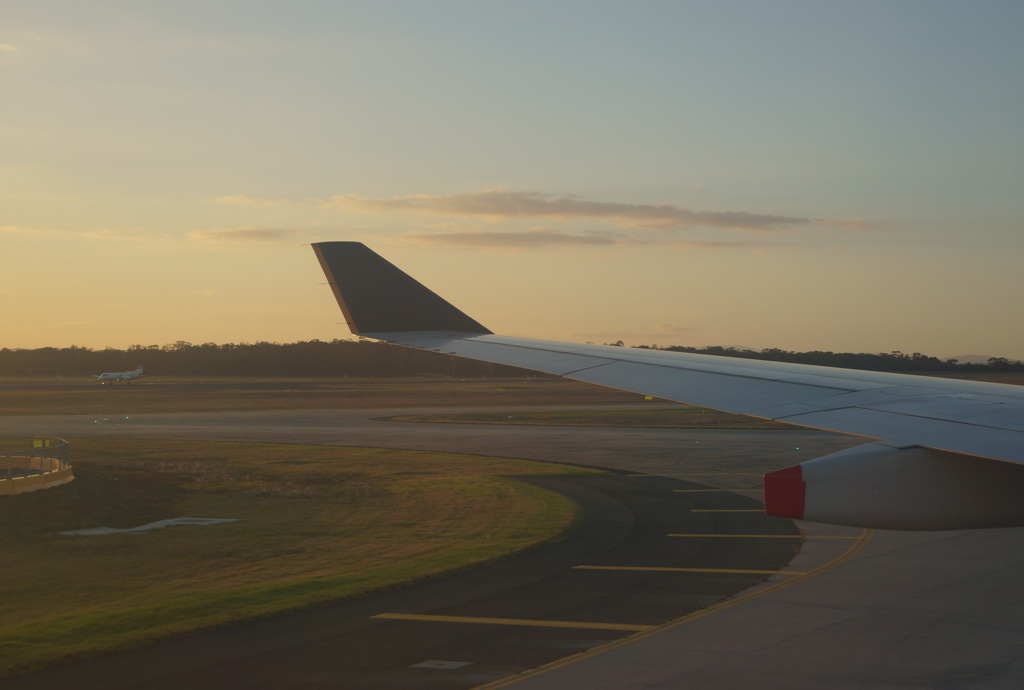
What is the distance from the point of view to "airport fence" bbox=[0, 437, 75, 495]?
22.8 meters

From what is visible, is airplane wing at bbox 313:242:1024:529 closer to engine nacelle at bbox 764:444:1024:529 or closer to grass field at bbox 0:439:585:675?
engine nacelle at bbox 764:444:1024:529

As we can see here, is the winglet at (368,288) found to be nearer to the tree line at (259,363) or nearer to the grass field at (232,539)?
the grass field at (232,539)

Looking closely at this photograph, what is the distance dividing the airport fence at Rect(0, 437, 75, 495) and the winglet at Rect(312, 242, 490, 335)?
14190mm

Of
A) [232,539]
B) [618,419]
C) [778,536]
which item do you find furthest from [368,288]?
[618,419]

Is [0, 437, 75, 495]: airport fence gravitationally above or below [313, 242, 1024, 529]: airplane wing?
below

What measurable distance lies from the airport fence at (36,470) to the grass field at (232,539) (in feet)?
1.66

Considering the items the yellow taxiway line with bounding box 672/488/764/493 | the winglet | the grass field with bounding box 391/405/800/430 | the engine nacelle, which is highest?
the winglet

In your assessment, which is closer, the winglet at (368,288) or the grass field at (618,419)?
the winglet at (368,288)

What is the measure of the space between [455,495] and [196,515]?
21.1 feet

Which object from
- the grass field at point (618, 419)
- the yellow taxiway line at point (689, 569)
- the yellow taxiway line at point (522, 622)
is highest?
the grass field at point (618, 419)

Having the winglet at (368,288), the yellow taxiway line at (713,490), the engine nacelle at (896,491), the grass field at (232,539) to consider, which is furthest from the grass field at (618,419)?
the engine nacelle at (896,491)

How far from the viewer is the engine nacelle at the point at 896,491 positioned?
623 centimetres

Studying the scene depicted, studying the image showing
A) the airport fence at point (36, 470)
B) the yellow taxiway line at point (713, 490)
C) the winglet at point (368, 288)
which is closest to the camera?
the winglet at point (368, 288)

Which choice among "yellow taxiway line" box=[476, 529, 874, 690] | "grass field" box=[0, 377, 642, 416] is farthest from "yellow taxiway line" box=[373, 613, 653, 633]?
"grass field" box=[0, 377, 642, 416]
